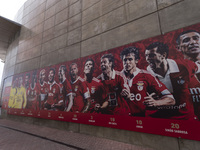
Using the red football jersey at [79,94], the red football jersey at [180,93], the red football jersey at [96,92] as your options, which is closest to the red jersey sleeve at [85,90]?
the red football jersey at [79,94]

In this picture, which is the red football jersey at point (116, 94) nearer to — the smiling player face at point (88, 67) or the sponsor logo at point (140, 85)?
the sponsor logo at point (140, 85)

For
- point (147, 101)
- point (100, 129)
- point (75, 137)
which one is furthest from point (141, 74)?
point (75, 137)

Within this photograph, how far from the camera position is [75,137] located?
5.80 meters

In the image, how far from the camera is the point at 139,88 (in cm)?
486

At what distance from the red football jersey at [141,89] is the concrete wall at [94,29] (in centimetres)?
101

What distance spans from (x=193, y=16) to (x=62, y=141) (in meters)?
7.54

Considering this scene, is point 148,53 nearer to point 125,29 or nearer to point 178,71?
point 178,71

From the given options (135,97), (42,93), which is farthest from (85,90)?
(42,93)

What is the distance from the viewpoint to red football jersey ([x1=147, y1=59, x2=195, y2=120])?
389 centimetres

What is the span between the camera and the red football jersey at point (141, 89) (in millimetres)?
4492

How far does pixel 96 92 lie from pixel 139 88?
2.21 m

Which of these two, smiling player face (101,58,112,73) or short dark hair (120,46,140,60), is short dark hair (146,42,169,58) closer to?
short dark hair (120,46,140,60)

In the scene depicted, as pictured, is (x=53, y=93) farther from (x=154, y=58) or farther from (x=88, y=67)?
(x=154, y=58)

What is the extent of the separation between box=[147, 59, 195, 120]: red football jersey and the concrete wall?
873mm
